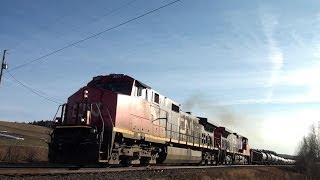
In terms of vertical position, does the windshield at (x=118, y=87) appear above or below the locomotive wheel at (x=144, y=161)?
above

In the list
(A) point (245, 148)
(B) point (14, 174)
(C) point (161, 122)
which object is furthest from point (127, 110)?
(A) point (245, 148)

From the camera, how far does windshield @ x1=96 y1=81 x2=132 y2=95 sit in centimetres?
1738

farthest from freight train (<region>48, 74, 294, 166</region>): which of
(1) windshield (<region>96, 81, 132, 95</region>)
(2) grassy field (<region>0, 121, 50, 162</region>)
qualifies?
(2) grassy field (<region>0, 121, 50, 162</region>)

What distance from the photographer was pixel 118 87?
1755 centimetres

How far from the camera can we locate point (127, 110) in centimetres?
1689

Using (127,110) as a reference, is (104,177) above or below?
below

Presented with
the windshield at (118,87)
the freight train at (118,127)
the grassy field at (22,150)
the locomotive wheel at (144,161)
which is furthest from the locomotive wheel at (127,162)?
the grassy field at (22,150)

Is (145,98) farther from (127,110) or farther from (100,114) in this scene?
(100,114)

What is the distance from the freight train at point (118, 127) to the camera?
48.8 ft

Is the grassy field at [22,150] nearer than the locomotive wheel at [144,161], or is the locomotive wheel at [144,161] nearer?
the locomotive wheel at [144,161]

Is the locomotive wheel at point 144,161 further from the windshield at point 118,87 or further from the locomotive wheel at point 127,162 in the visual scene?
the windshield at point 118,87

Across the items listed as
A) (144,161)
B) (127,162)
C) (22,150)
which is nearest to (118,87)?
(127,162)

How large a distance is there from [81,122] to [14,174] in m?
4.31

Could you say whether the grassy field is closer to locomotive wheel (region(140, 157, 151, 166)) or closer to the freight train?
the freight train
